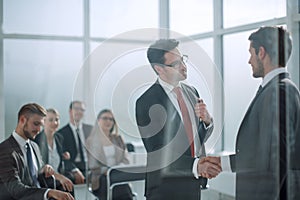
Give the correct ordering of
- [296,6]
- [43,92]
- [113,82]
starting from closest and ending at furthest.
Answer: [43,92] < [113,82] < [296,6]

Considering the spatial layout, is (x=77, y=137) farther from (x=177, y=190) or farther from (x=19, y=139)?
(x=177, y=190)

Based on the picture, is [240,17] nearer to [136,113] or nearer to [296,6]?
[296,6]

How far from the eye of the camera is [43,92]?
150 cm

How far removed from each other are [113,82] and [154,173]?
1.30 feet

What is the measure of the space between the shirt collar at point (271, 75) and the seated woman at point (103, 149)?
759 millimetres

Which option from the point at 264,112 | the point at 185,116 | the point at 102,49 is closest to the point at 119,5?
the point at 102,49

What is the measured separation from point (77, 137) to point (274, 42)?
107cm

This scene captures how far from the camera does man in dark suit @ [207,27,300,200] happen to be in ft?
6.43

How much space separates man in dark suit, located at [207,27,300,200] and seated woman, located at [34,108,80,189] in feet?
2.27

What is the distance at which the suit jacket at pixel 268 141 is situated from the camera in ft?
6.41

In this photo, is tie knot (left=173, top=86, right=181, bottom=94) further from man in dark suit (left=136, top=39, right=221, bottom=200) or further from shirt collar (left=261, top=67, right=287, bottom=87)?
shirt collar (left=261, top=67, right=287, bottom=87)

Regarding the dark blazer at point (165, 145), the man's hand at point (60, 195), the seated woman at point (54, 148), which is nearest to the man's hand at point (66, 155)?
the seated woman at point (54, 148)

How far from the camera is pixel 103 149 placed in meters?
1.60

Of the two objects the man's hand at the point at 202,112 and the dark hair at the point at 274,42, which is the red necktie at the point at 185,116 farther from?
the dark hair at the point at 274,42
